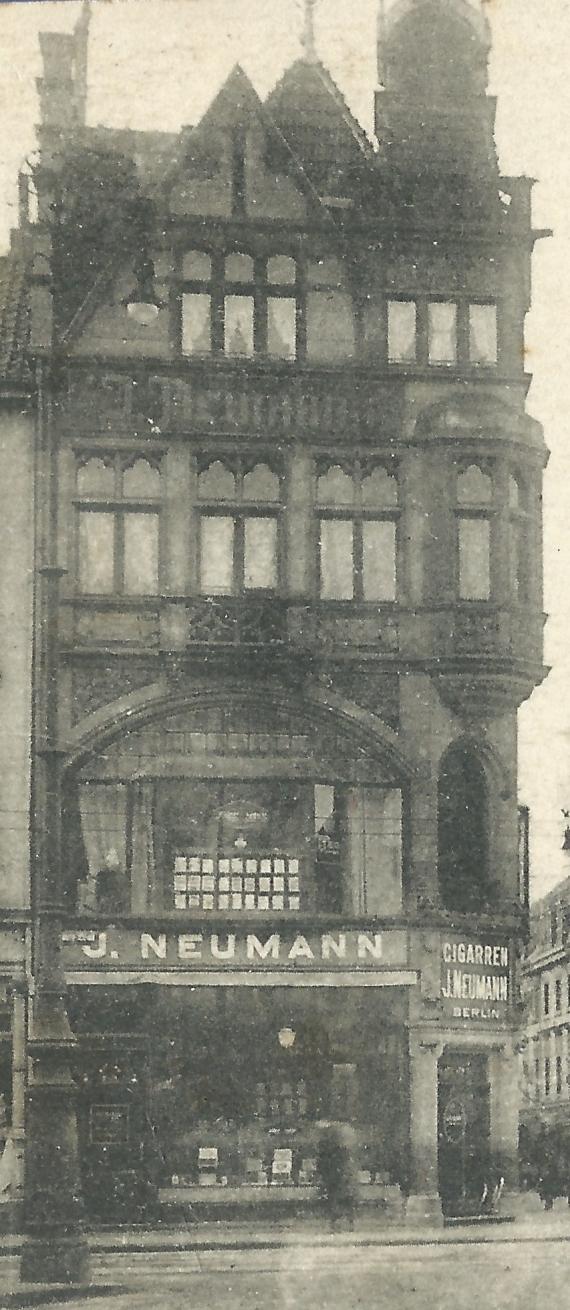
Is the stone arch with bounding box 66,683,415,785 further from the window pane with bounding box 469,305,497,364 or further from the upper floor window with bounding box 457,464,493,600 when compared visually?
the window pane with bounding box 469,305,497,364

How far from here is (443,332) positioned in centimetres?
3378

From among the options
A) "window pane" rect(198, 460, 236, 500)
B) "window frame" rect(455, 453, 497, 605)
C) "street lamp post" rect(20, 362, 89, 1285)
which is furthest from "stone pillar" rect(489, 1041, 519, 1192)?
"street lamp post" rect(20, 362, 89, 1285)

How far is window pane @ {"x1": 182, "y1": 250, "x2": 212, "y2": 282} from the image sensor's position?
108 ft

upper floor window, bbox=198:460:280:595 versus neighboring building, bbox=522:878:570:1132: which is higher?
upper floor window, bbox=198:460:280:595

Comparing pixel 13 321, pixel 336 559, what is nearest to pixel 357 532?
pixel 336 559

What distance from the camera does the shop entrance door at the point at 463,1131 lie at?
33.2 m

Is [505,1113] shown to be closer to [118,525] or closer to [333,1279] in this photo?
[333,1279]

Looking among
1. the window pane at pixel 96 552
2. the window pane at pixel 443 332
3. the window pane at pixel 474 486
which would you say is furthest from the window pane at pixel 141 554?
the window pane at pixel 443 332

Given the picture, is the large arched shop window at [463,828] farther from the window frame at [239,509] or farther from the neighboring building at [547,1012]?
the window frame at [239,509]

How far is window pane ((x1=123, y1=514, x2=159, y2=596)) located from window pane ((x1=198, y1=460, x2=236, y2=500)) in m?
0.82

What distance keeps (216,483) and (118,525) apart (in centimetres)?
154

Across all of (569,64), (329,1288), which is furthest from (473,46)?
(329,1288)

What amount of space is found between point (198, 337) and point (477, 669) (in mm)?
6051

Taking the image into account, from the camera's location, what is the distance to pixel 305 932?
108 feet
